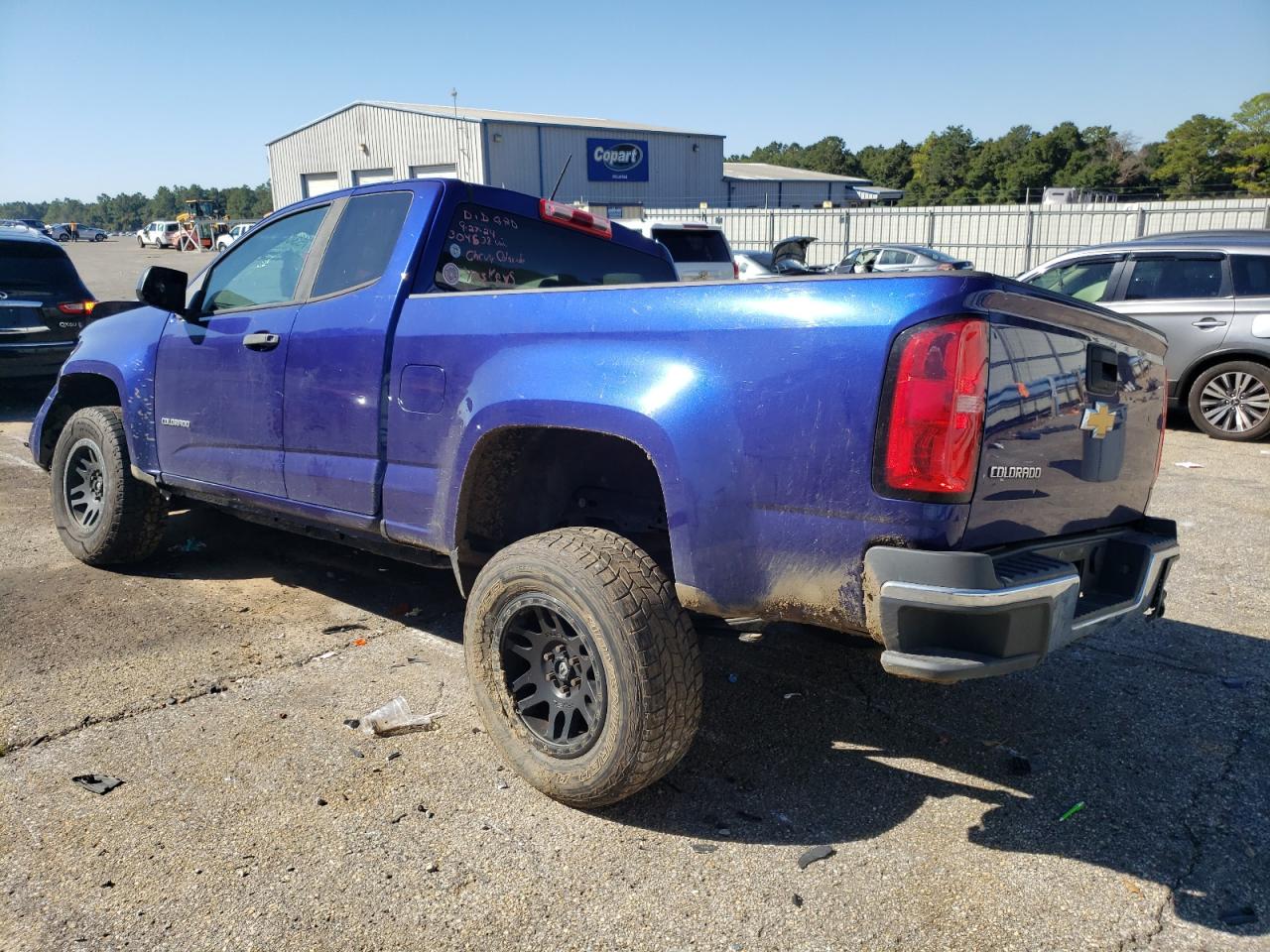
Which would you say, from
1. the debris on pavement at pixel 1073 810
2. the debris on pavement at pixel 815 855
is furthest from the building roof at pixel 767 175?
the debris on pavement at pixel 815 855

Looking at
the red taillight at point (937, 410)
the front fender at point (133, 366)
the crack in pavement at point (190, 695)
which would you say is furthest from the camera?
the front fender at point (133, 366)

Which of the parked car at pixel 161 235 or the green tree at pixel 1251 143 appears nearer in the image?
the parked car at pixel 161 235

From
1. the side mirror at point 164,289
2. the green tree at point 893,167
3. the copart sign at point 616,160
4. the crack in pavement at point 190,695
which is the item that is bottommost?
the crack in pavement at point 190,695

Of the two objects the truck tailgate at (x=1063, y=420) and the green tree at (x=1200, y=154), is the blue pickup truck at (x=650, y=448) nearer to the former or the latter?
the truck tailgate at (x=1063, y=420)

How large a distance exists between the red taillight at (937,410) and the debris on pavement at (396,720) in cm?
207

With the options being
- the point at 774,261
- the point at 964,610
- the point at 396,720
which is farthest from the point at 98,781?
the point at 774,261

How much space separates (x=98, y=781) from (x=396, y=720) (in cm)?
98

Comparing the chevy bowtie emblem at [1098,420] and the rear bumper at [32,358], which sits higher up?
the chevy bowtie emblem at [1098,420]

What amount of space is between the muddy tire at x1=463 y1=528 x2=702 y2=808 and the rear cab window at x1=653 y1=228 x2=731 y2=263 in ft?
34.5

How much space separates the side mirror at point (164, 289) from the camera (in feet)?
14.4

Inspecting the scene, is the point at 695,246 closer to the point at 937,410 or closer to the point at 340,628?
the point at 340,628

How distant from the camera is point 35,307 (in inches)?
377

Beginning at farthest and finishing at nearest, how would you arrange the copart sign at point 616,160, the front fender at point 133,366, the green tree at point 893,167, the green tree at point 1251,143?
the green tree at point 893,167
the green tree at point 1251,143
the copart sign at point 616,160
the front fender at point 133,366

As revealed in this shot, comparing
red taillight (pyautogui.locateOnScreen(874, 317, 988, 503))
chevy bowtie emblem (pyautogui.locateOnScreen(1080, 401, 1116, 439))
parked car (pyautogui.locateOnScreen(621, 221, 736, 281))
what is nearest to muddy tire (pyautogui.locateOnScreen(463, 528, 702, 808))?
red taillight (pyautogui.locateOnScreen(874, 317, 988, 503))
